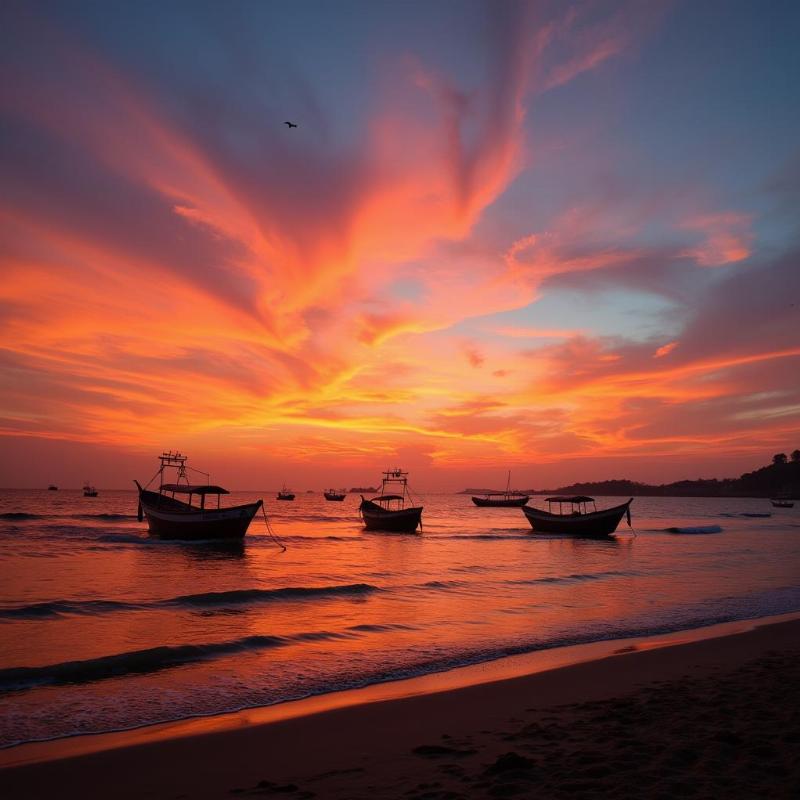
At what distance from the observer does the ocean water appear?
9.92 metres

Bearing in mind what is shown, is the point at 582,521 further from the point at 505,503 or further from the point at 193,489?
the point at 505,503

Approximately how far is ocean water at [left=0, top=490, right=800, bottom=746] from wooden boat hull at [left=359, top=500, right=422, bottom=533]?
23.4 meters

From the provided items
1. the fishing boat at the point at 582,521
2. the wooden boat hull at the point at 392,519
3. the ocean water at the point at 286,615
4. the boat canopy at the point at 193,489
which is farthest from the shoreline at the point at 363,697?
the wooden boat hull at the point at 392,519

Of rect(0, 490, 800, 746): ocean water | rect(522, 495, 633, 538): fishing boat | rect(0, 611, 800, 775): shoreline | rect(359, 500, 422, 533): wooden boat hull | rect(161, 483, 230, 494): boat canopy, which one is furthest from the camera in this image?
rect(359, 500, 422, 533): wooden boat hull

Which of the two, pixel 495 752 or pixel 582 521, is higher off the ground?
pixel 582 521

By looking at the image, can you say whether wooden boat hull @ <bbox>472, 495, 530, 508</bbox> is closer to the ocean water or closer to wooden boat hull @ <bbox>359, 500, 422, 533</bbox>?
wooden boat hull @ <bbox>359, 500, 422, 533</bbox>

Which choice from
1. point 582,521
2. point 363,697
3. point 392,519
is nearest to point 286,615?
point 363,697

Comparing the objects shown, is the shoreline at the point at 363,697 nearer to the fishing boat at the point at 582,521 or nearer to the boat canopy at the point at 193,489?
the boat canopy at the point at 193,489

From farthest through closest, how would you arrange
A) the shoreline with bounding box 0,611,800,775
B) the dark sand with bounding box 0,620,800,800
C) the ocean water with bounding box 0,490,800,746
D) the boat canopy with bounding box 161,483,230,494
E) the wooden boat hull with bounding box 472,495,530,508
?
1. the wooden boat hull with bounding box 472,495,530,508
2. the boat canopy with bounding box 161,483,230,494
3. the ocean water with bounding box 0,490,800,746
4. the shoreline with bounding box 0,611,800,775
5. the dark sand with bounding box 0,620,800,800

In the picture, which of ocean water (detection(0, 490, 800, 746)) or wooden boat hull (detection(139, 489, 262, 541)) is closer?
ocean water (detection(0, 490, 800, 746))

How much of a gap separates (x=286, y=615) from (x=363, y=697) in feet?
27.6

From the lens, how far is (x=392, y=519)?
63438 mm

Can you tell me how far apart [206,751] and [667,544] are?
49.4 meters

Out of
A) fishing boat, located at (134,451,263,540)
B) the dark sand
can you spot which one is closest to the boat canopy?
fishing boat, located at (134,451,263,540)
